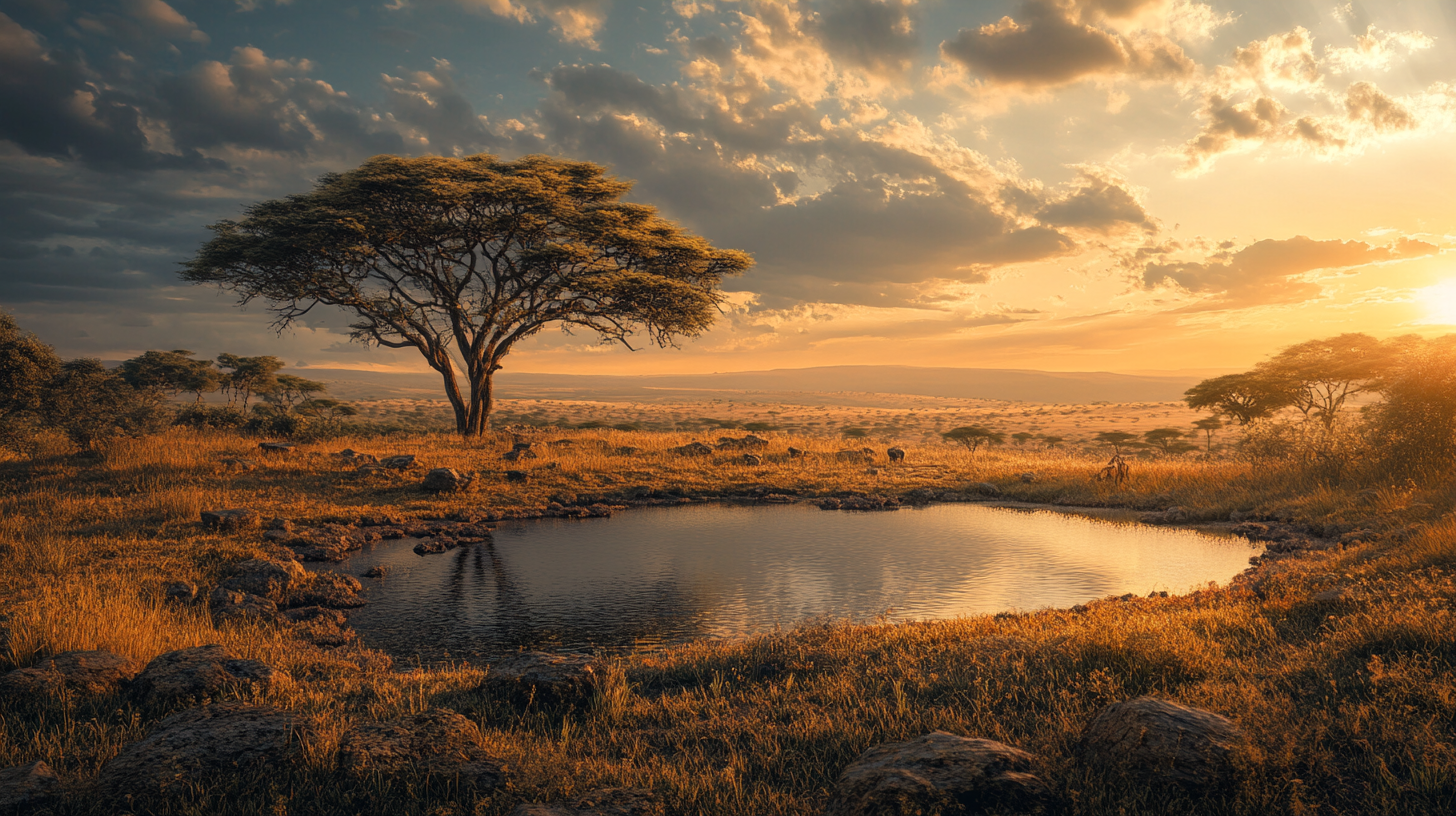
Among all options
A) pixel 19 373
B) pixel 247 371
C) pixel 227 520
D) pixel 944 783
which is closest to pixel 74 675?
pixel 944 783

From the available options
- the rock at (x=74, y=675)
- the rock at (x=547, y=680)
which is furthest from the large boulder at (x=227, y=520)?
the rock at (x=547, y=680)

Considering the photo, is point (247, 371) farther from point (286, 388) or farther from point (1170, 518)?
point (1170, 518)

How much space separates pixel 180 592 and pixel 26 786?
804cm

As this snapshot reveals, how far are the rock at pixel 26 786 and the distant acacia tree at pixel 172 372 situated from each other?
2602 inches

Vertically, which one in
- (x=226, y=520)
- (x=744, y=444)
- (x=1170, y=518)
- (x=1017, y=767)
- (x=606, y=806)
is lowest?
(x=1170, y=518)

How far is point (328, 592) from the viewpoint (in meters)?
12.6

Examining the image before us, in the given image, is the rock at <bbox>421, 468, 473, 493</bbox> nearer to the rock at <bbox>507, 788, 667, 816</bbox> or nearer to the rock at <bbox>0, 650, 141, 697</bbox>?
the rock at <bbox>0, 650, 141, 697</bbox>

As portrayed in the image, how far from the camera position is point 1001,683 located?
6.93 metres

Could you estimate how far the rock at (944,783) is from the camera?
14.6ft

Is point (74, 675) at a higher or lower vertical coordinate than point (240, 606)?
higher

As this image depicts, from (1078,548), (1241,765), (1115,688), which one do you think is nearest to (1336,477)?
(1078,548)

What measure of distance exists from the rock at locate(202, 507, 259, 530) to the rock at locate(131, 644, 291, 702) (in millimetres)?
9841

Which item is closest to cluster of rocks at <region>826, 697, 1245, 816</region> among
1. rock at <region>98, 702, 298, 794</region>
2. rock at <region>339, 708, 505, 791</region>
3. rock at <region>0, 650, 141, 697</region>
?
rock at <region>339, 708, 505, 791</region>

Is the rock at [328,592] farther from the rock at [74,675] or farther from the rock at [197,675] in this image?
the rock at [197,675]
